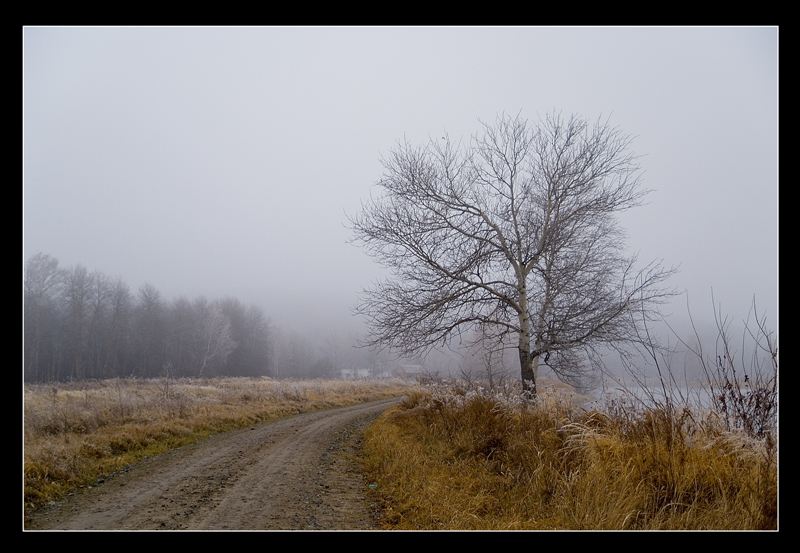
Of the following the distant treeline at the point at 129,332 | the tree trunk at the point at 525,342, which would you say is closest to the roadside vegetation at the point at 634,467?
the tree trunk at the point at 525,342

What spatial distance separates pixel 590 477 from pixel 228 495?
188 inches

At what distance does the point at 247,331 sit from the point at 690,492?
201 ft

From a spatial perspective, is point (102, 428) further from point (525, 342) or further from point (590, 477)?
point (590, 477)

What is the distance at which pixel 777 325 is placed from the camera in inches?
177

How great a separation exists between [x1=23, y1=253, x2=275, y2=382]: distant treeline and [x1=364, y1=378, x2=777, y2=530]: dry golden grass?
1613cm

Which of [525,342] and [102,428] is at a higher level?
[525,342]

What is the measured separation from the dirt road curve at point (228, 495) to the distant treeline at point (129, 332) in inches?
458

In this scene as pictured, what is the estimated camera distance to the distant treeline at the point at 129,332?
2148 centimetres

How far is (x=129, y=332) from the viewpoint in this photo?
3984 centimetres

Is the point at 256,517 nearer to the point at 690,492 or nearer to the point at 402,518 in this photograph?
the point at 402,518

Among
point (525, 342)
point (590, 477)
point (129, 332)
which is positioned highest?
point (525, 342)

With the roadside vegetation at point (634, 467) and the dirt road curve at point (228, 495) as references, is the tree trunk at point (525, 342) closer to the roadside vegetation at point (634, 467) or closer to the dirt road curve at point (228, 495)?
the roadside vegetation at point (634, 467)

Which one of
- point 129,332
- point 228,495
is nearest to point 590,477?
point 228,495
